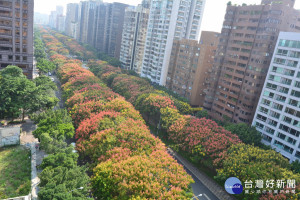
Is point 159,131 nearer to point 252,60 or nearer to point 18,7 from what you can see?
point 252,60

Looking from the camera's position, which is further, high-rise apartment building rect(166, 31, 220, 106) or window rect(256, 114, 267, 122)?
high-rise apartment building rect(166, 31, 220, 106)

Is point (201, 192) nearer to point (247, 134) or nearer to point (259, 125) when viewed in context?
point (247, 134)

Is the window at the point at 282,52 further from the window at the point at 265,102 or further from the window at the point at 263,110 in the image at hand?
the window at the point at 263,110

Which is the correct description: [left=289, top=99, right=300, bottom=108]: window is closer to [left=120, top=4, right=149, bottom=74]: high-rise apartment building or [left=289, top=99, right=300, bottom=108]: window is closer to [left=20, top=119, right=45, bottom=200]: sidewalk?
[left=20, top=119, right=45, bottom=200]: sidewalk

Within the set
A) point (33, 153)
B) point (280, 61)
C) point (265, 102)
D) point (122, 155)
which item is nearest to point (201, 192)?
point (122, 155)

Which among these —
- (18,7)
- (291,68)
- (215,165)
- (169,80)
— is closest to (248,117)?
(291,68)

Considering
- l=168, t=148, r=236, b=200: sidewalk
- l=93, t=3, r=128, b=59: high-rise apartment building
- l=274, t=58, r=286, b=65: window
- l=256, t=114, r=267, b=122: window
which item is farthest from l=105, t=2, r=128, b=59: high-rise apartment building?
l=168, t=148, r=236, b=200: sidewalk
